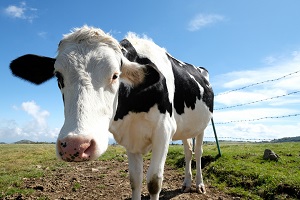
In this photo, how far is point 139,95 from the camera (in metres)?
4.36

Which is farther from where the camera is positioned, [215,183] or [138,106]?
[215,183]

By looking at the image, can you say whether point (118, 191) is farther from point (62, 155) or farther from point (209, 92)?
point (62, 155)

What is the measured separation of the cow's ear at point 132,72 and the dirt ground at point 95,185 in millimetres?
3216

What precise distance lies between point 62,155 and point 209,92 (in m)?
5.26

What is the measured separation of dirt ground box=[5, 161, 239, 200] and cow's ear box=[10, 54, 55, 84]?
3.19m

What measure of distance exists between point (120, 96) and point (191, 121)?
2351 millimetres

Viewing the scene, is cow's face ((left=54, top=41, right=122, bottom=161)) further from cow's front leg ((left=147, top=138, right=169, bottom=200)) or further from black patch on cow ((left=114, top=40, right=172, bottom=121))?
cow's front leg ((left=147, top=138, right=169, bottom=200))

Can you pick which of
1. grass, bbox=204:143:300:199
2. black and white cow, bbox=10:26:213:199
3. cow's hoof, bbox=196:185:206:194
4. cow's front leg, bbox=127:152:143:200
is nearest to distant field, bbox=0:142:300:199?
grass, bbox=204:143:300:199

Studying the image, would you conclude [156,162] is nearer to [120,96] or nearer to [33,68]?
[120,96]

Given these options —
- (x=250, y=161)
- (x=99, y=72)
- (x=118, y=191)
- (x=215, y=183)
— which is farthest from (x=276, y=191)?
(x=99, y=72)

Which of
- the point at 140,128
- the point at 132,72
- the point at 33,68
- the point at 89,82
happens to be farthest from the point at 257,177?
the point at 33,68

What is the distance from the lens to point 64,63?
3.32 m

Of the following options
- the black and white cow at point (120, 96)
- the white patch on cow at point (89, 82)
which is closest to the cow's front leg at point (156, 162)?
the black and white cow at point (120, 96)

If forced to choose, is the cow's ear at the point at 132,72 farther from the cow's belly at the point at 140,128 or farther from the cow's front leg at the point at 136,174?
the cow's front leg at the point at 136,174
